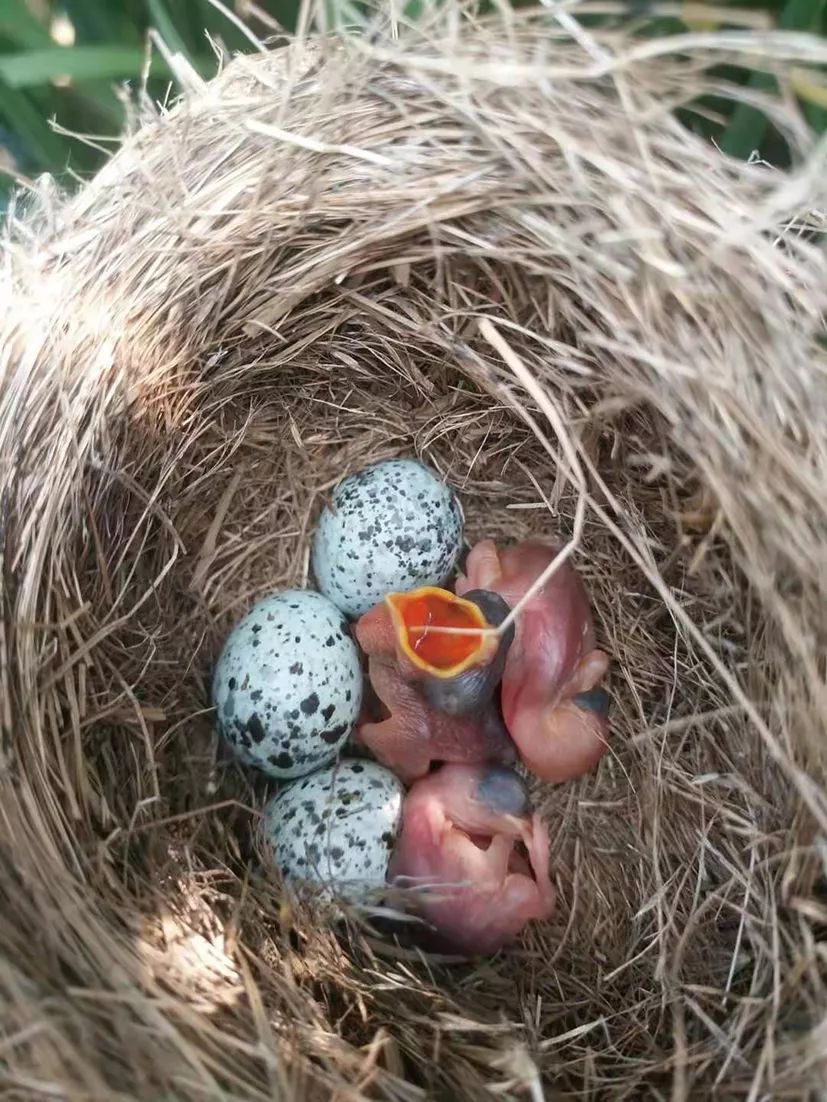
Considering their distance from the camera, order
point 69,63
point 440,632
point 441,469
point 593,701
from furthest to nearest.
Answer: point 441,469
point 593,701
point 440,632
point 69,63

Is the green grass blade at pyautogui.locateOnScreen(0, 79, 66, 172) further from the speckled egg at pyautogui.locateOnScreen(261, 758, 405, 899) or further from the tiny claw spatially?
the tiny claw

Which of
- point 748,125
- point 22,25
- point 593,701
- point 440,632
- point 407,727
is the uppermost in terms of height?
point 22,25

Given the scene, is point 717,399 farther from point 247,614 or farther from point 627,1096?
point 627,1096

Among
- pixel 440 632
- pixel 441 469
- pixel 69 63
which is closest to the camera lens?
pixel 69 63

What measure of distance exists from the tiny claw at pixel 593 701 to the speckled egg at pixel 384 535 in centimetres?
31

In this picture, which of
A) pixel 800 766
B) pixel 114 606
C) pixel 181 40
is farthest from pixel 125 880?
pixel 181 40

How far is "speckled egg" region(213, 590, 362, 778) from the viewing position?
1258mm

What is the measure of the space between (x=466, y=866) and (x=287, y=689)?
0.37 meters

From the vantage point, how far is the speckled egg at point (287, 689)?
1.26m

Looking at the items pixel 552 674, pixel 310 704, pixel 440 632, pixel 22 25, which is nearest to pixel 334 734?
pixel 310 704

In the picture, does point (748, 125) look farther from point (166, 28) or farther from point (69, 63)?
point (69, 63)

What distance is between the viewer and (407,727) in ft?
4.43

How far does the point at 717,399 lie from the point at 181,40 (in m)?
1.02

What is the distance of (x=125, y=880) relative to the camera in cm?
109
